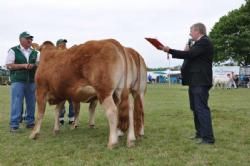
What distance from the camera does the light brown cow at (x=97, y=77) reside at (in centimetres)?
755

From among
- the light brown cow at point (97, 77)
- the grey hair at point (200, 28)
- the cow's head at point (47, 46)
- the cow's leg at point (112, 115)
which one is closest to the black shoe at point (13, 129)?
the light brown cow at point (97, 77)

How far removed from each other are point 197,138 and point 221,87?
112ft

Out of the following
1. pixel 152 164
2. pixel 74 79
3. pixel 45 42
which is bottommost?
pixel 152 164

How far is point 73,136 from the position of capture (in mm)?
9047

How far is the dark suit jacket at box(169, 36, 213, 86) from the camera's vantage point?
771cm

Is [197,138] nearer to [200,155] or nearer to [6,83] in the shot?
[200,155]

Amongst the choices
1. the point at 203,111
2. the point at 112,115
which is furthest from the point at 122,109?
the point at 203,111

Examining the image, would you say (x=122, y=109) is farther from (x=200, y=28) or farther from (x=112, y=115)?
(x=200, y=28)

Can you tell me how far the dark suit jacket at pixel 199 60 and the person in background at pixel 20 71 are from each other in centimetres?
373

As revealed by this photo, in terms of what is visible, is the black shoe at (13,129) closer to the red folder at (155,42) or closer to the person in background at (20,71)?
the person in background at (20,71)

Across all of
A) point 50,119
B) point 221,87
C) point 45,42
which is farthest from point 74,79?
point 221,87

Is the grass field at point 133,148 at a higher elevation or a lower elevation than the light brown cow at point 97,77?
lower

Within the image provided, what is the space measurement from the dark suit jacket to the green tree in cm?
4954

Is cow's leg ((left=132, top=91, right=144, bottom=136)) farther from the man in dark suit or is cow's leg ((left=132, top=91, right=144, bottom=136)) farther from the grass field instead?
the man in dark suit
